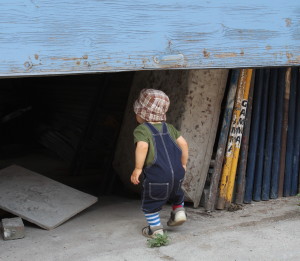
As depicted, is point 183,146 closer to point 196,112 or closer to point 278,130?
point 196,112

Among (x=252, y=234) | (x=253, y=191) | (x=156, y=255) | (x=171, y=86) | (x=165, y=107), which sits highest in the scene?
(x=171, y=86)

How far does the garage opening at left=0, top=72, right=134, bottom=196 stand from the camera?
22.6 feet

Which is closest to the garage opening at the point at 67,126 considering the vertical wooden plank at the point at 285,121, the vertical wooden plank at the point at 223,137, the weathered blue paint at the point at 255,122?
the vertical wooden plank at the point at 223,137

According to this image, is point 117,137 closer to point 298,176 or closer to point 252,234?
point 298,176

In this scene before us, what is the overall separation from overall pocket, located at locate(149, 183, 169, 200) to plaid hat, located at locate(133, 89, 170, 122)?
50cm

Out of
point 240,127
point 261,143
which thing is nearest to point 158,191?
point 240,127

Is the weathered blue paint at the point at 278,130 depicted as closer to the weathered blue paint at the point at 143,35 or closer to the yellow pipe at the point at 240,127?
the yellow pipe at the point at 240,127

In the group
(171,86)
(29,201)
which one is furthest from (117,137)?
(29,201)

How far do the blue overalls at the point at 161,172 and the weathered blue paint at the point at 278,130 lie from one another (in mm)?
1564

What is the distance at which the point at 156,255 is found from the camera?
363cm

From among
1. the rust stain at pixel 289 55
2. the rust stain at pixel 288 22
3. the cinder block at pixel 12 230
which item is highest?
the rust stain at pixel 288 22

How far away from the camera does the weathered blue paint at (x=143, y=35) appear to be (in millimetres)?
2793

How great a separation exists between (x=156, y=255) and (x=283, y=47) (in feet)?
6.07

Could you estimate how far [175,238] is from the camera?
3984 millimetres
